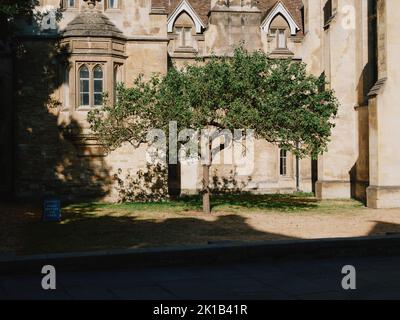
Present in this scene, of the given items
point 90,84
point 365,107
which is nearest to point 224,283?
point 90,84

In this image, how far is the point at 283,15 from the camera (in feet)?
99.0

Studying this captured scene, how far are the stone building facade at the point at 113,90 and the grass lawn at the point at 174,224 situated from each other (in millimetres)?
1819

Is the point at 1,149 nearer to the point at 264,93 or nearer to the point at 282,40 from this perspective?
the point at 264,93

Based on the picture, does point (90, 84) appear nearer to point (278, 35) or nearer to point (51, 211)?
point (51, 211)

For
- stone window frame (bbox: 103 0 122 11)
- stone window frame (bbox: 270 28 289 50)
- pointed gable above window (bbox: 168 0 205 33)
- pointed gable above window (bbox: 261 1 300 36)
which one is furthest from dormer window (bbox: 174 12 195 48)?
stone window frame (bbox: 103 0 122 11)

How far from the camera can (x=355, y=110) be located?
23266mm

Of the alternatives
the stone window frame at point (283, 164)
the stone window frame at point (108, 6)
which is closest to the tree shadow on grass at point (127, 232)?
the stone window frame at point (108, 6)

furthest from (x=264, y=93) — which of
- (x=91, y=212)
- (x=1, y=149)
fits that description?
(x=1, y=149)

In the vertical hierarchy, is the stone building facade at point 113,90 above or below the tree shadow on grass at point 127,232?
above

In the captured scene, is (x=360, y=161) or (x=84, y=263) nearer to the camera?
(x=84, y=263)

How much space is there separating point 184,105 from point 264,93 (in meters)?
2.63

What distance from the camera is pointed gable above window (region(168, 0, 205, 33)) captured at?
29031 millimetres

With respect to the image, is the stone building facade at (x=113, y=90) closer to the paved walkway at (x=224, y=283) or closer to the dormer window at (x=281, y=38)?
the dormer window at (x=281, y=38)

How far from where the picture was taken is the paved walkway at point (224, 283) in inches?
231
